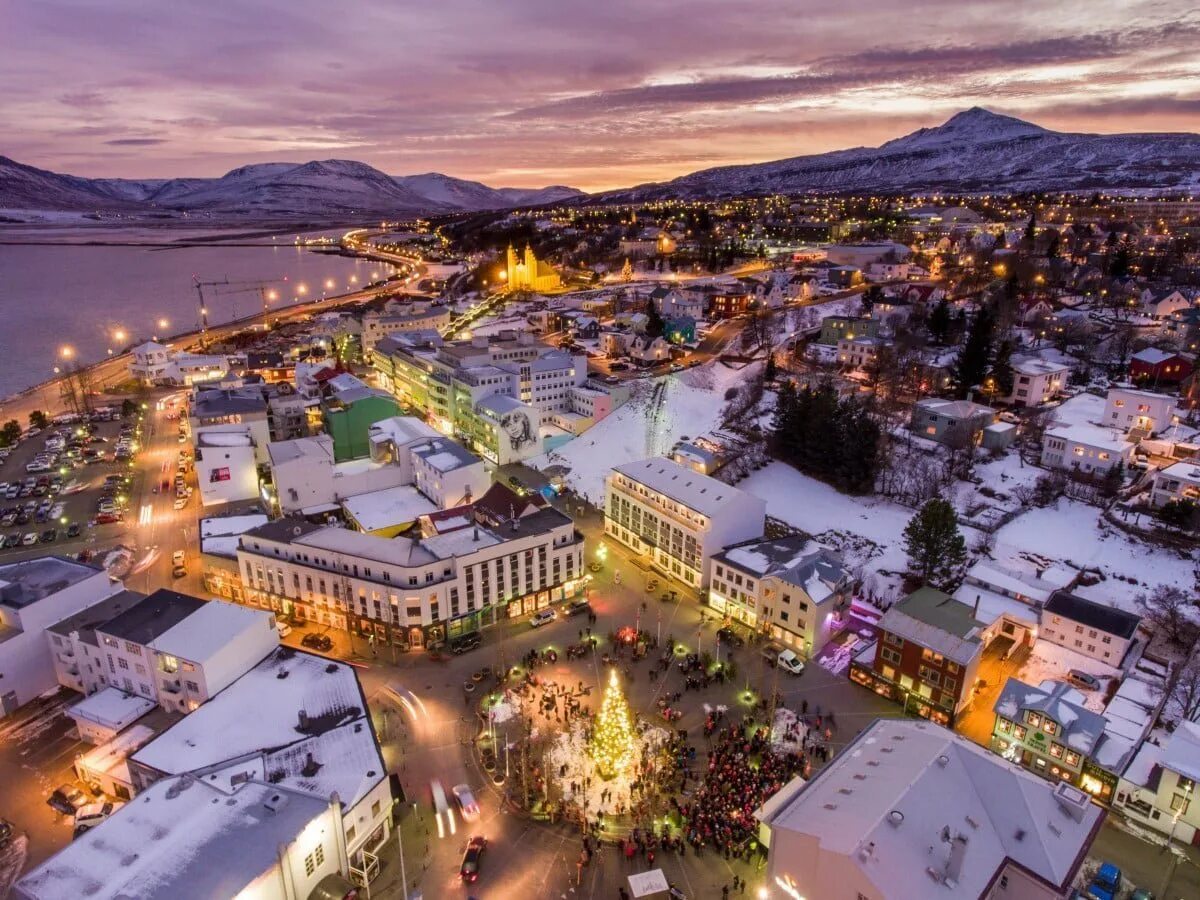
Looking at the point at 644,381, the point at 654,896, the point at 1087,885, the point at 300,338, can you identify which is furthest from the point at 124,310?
the point at 1087,885

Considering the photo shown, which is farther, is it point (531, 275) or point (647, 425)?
point (531, 275)

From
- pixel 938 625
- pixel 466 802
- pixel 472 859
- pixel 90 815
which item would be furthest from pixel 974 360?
pixel 90 815

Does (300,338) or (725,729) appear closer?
(725,729)

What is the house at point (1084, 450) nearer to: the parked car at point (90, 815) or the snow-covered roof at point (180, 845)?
the snow-covered roof at point (180, 845)

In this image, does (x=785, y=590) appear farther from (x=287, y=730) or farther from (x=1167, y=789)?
(x=287, y=730)

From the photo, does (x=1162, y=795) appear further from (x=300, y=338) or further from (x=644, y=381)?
(x=300, y=338)

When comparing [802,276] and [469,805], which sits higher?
[802,276]
